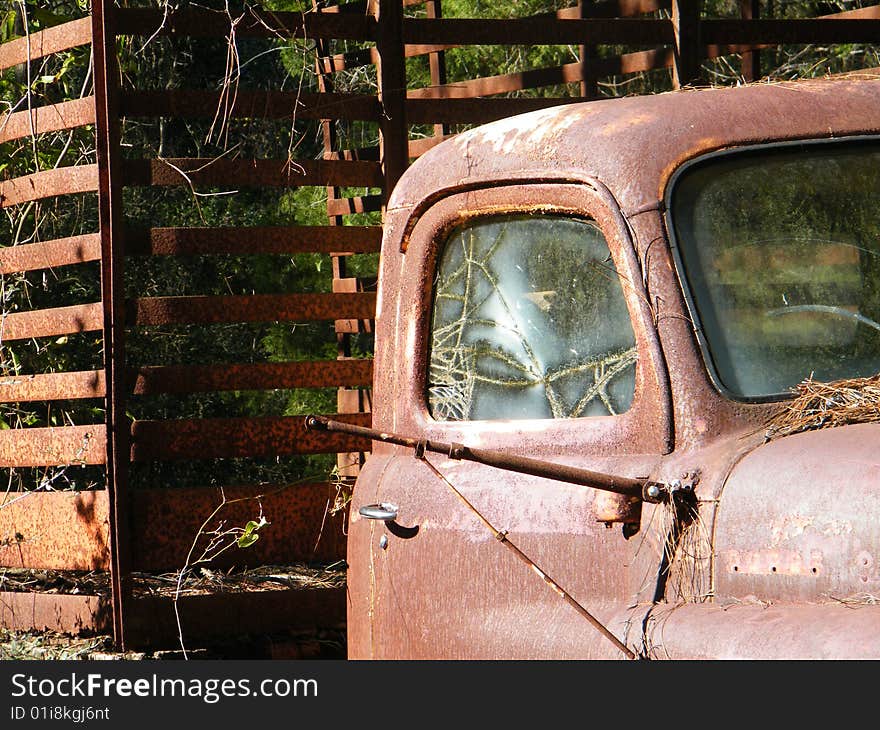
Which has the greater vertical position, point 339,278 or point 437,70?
point 437,70

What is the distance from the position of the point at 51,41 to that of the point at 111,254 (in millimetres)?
999

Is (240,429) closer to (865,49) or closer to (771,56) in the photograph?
(865,49)

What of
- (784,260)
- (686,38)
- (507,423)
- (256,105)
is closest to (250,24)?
(256,105)

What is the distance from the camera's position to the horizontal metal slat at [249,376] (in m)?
5.32

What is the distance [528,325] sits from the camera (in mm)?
3102

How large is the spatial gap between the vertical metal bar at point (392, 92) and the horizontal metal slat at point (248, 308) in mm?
519

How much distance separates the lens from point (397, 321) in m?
3.44

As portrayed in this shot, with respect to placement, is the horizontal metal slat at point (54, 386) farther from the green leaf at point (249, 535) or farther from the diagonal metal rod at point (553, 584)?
the diagonal metal rod at point (553, 584)

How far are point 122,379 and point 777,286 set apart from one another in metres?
3.05

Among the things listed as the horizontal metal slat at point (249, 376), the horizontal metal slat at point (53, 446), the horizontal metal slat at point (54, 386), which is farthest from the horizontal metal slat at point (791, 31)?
the horizontal metal slat at point (53, 446)

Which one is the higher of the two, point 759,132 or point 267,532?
point 759,132

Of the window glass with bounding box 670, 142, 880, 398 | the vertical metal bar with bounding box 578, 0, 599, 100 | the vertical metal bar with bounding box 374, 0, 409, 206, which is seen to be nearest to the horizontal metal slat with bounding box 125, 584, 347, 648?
the vertical metal bar with bounding box 374, 0, 409, 206

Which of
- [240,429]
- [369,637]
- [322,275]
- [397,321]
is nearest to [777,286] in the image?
[397,321]

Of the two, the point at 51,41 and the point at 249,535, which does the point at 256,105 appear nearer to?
the point at 51,41
